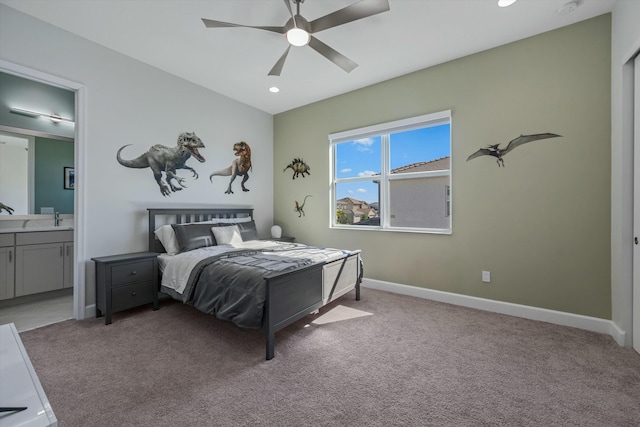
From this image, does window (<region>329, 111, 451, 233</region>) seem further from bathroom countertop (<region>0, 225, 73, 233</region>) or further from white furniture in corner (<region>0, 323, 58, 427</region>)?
bathroom countertop (<region>0, 225, 73, 233</region>)

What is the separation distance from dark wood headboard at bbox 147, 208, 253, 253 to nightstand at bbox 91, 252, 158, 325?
1.07ft

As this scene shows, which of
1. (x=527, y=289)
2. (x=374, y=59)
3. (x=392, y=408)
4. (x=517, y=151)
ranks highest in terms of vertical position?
(x=374, y=59)

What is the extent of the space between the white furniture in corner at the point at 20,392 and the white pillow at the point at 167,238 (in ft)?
7.16

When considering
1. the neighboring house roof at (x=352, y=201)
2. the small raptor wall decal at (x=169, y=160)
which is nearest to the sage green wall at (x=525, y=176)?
the neighboring house roof at (x=352, y=201)

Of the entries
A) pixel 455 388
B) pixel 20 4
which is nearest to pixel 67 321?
pixel 20 4

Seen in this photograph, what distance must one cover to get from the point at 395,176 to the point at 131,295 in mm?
3606

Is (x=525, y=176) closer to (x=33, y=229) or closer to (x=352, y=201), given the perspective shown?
(x=352, y=201)

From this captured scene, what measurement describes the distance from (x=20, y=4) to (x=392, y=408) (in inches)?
177

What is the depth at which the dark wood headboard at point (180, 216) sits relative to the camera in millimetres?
3509

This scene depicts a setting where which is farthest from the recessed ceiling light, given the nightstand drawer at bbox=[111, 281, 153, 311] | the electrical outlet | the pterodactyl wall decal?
the nightstand drawer at bbox=[111, 281, 153, 311]

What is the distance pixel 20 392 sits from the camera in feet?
3.09

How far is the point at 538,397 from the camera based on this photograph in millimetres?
1751

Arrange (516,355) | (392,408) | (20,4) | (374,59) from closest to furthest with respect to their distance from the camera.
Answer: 1. (392,408)
2. (516,355)
3. (20,4)
4. (374,59)

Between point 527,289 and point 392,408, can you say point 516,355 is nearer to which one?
point 527,289
